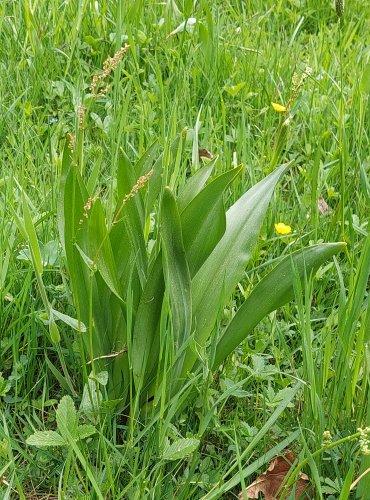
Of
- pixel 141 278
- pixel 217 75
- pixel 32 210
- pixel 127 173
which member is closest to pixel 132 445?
pixel 141 278

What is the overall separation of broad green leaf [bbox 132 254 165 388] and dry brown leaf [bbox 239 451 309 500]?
0.30 metres

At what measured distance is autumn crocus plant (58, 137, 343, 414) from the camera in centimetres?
143

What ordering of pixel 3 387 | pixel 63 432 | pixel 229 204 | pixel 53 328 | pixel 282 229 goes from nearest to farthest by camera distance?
1. pixel 63 432
2. pixel 53 328
3. pixel 3 387
4. pixel 282 229
5. pixel 229 204

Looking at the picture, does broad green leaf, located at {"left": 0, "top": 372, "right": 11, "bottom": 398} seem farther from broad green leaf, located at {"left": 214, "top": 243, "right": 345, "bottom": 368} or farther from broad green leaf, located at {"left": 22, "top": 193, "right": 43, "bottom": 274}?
broad green leaf, located at {"left": 214, "top": 243, "right": 345, "bottom": 368}

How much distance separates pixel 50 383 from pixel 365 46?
2.36m

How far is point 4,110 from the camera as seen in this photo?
2.47m

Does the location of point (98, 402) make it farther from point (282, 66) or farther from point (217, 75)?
point (282, 66)

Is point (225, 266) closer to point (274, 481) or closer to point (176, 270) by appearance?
point (176, 270)

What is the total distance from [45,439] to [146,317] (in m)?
0.30

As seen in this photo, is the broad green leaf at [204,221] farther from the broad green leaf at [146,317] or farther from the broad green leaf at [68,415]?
the broad green leaf at [68,415]

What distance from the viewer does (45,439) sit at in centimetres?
135

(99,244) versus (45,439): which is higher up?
(99,244)

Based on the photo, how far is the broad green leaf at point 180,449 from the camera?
53.1 inches

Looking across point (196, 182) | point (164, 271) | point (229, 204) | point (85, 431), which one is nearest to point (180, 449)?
point (85, 431)
